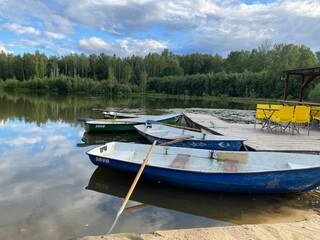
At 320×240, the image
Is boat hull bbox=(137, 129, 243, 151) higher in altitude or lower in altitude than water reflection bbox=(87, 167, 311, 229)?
higher

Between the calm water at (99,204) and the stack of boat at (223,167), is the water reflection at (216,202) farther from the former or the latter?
the stack of boat at (223,167)

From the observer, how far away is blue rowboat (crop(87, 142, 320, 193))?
491cm

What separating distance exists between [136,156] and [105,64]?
234ft

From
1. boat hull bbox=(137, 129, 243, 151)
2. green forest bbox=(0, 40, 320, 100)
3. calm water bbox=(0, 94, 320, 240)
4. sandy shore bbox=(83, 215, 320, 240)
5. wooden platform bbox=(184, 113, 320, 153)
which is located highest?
green forest bbox=(0, 40, 320, 100)

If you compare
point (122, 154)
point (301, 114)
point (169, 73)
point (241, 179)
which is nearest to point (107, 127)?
point (122, 154)

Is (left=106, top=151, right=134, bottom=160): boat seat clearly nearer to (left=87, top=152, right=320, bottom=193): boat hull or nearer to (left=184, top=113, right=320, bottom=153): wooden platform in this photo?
(left=87, top=152, right=320, bottom=193): boat hull

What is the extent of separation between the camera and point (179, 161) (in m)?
6.19

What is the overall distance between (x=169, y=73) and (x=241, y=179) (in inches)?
2600

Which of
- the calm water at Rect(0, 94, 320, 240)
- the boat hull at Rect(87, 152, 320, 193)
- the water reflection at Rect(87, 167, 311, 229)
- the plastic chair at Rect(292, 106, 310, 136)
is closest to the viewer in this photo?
the calm water at Rect(0, 94, 320, 240)

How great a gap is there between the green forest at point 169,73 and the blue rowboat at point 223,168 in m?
26.3

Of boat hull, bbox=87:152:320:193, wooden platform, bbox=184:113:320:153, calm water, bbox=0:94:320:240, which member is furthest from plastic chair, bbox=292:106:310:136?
boat hull, bbox=87:152:320:193

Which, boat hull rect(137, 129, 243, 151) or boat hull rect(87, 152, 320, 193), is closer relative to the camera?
boat hull rect(87, 152, 320, 193)

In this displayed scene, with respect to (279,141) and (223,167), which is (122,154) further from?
(279,141)

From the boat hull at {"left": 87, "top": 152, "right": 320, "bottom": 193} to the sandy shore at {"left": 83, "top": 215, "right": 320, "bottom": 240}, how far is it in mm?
1120
